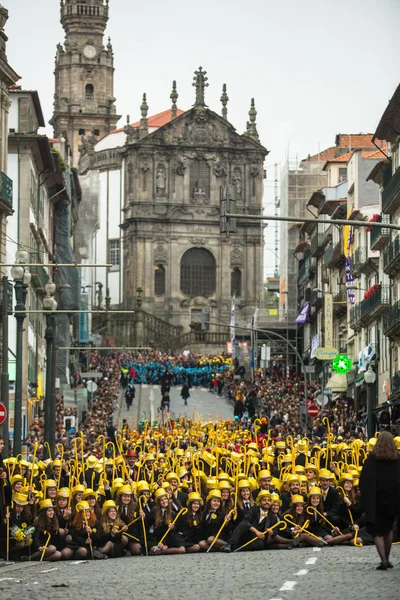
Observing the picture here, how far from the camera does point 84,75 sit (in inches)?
5940

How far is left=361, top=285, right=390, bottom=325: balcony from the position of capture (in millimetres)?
61188

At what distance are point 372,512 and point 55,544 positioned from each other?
605 cm

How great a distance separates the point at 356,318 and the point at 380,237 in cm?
1032

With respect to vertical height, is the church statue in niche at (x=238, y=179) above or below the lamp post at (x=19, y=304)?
above

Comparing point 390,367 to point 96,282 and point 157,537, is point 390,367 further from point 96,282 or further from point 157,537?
point 96,282

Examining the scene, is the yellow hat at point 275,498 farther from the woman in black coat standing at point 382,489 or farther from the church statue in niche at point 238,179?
the church statue in niche at point 238,179

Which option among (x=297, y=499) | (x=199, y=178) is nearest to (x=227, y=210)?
(x=297, y=499)

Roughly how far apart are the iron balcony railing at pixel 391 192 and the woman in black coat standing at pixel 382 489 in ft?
120

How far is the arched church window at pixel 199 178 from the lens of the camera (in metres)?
131

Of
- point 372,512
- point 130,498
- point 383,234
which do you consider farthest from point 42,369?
point 372,512

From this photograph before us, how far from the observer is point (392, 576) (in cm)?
1758

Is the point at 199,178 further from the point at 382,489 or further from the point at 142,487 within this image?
the point at 382,489

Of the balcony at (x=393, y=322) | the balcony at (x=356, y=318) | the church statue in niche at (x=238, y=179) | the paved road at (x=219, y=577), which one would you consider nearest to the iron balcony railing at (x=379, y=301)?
the balcony at (x=393, y=322)

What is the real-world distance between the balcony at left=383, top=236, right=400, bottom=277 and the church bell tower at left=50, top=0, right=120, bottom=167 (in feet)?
303
